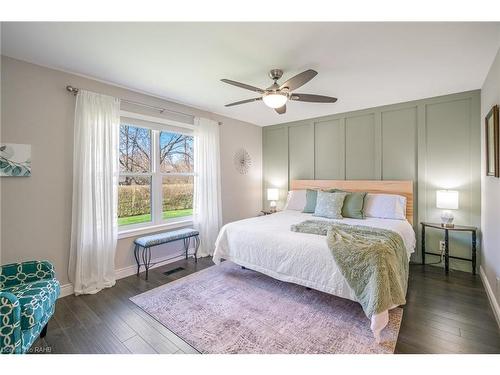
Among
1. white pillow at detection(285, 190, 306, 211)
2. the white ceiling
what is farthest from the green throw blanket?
white pillow at detection(285, 190, 306, 211)

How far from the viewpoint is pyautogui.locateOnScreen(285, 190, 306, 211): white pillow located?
424 centimetres

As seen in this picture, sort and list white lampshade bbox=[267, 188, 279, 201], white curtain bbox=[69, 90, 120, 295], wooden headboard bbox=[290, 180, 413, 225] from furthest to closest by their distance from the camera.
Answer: white lampshade bbox=[267, 188, 279, 201] < wooden headboard bbox=[290, 180, 413, 225] < white curtain bbox=[69, 90, 120, 295]

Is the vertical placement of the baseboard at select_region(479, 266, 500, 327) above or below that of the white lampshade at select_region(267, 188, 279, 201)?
below

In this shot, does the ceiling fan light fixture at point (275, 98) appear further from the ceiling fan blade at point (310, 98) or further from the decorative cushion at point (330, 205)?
the decorative cushion at point (330, 205)

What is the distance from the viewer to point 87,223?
8.71ft

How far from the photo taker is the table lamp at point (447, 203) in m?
3.00

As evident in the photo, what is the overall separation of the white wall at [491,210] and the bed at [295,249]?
70cm

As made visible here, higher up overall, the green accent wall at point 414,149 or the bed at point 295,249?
the green accent wall at point 414,149

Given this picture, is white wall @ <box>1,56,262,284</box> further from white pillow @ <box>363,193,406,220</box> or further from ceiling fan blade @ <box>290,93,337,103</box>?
white pillow @ <box>363,193,406,220</box>

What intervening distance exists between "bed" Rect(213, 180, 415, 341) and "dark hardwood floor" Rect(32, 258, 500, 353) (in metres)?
0.43

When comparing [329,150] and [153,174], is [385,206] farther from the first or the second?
[153,174]

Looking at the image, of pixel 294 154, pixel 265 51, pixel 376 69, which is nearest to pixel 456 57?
pixel 376 69

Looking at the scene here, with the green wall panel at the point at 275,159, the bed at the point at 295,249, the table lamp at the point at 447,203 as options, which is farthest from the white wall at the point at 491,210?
the green wall panel at the point at 275,159
